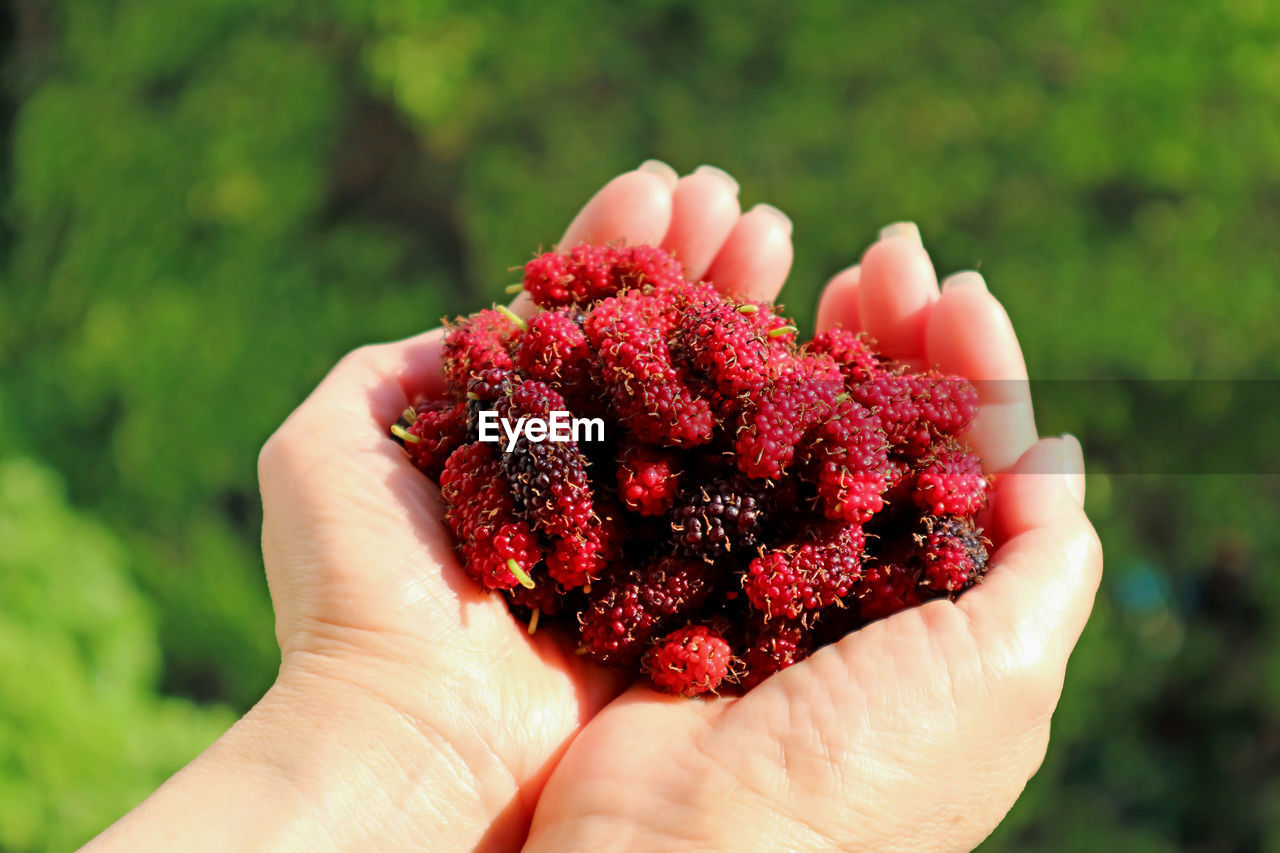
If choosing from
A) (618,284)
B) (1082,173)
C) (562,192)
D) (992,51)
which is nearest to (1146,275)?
(1082,173)

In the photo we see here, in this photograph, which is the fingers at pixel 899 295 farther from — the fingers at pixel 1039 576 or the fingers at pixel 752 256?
the fingers at pixel 1039 576

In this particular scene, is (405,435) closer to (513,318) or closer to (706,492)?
(513,318)

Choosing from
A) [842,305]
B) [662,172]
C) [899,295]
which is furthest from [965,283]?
[662,172]

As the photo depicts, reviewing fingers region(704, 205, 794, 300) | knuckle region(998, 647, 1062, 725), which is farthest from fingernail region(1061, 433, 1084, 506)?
fingers region(704, 205, 794, 300)

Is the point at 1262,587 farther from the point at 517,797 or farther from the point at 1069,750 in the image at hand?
the point at 517,797

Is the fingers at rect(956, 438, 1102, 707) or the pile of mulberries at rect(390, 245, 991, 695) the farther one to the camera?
the pile of mulberries at rect(390, 245, 991, 695)

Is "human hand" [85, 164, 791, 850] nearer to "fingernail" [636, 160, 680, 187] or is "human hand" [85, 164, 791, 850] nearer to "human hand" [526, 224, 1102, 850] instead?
"human hand" [526, 224, 1102, 850]
